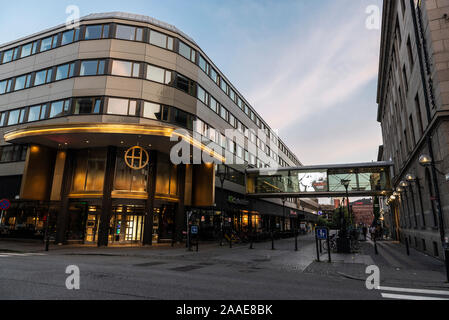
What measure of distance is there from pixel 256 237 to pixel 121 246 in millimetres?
14962

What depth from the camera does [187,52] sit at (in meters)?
28.9

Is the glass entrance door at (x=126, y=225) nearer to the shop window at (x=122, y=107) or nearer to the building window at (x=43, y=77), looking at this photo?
the shop window at (x=122, y=107)

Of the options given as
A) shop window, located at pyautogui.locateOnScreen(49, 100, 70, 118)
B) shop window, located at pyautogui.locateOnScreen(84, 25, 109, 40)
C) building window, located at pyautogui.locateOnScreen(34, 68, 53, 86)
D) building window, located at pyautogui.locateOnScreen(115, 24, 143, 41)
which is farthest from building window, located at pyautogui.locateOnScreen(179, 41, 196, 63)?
building window, located at pyautogui.locateOnScreen(34, 68, 53, 86)

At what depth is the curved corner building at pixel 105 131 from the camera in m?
22.4

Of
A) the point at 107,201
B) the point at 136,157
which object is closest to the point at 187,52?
the point at 136,157

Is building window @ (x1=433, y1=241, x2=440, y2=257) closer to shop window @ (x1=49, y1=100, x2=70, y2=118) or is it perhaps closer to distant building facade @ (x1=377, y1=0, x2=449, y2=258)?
distant building facade @ (x1=377, y1=0, x2=449, y2=258)

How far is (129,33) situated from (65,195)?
15028mm

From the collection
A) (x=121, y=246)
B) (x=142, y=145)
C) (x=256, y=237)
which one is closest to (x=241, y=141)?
(x=256, y=237)

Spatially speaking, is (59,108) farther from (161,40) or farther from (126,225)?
(126,225)

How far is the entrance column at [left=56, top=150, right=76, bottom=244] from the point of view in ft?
73.8

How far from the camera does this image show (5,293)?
6.34m

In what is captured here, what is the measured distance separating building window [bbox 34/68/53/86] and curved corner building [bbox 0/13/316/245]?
0.16 metres

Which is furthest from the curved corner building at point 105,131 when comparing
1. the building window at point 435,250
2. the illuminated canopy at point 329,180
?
the building window at point 435,250
